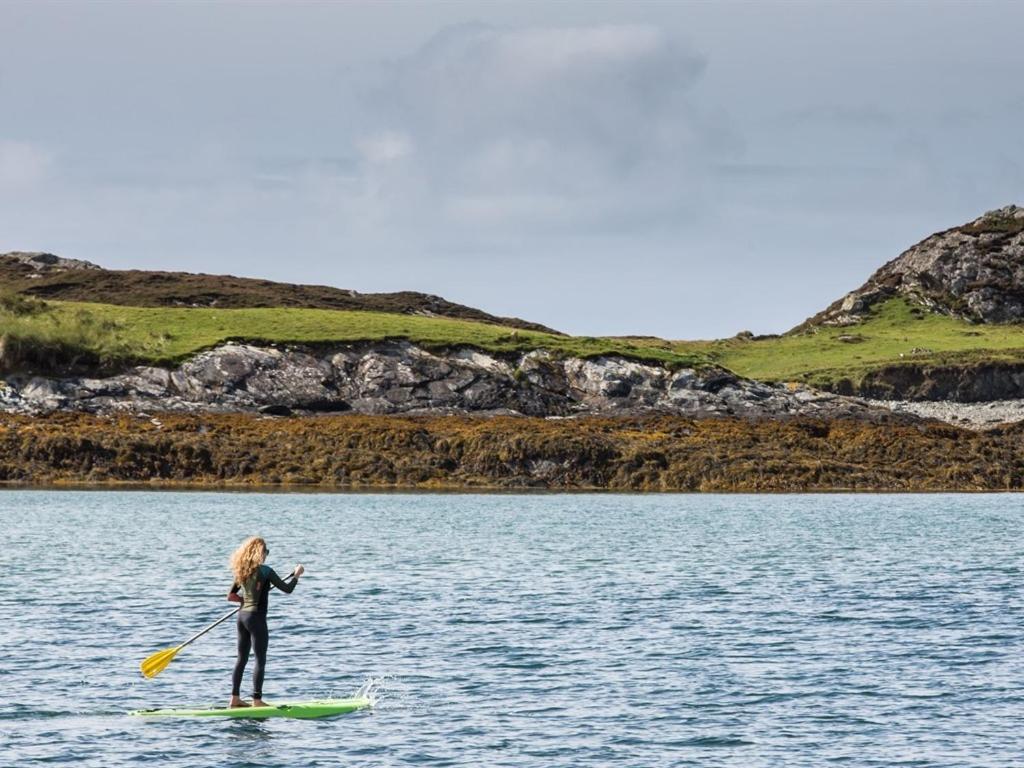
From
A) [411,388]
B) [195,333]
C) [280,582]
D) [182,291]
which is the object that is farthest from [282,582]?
[182,291]

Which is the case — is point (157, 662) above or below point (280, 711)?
above

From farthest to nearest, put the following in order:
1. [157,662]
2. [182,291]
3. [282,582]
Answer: [182,291]
[157,662]
[282,582]

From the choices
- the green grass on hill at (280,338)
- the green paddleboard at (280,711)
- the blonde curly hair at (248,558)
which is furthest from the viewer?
the green grass on hill at (280,338)

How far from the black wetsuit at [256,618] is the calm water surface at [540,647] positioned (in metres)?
1.16

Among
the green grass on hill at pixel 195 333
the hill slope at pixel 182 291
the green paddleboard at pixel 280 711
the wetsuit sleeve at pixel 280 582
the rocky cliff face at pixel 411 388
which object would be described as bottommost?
the green paddleboard at pixel 280 711

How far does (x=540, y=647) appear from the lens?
36.8 m

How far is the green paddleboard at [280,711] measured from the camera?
28.7 meters

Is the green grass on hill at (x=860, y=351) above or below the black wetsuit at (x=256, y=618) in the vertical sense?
above

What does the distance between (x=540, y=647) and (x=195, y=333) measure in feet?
358

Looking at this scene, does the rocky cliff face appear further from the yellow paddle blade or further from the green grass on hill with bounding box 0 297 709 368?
the yellow paddle blade

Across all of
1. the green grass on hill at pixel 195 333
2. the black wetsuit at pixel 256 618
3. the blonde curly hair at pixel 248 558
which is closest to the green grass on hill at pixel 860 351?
the green grass on hill at pixel 195 333

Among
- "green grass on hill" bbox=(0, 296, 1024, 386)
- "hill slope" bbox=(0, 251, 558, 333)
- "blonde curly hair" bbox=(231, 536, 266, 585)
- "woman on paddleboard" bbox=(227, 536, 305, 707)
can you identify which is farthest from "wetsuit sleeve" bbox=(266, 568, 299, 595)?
"hill slope" bbox=(0, 251, 558, 333)

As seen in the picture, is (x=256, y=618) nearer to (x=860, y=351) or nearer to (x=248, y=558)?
(x=248, y=558)

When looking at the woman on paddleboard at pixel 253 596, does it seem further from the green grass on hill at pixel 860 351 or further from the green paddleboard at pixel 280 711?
the green grass on hill at pixel 860 351
